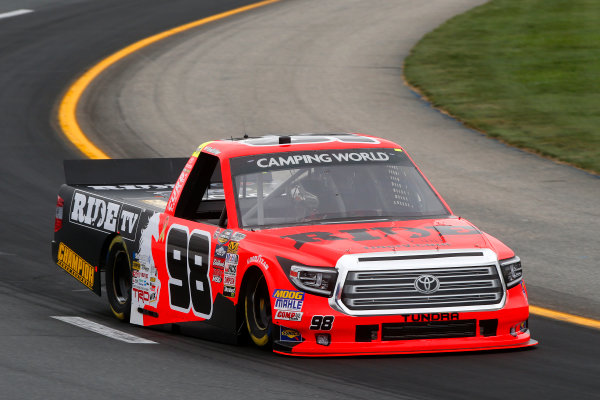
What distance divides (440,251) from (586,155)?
9.47 meters

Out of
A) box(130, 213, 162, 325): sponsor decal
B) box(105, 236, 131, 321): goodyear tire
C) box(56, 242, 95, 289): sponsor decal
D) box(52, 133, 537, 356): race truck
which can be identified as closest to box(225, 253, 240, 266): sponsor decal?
box(52, 133, 537, 356): race truck

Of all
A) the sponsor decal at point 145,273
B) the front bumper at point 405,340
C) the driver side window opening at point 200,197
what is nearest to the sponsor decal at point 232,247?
the front bumper at point 405,340

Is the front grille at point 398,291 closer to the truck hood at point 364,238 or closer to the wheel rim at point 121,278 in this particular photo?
the truck hood at point 364,238

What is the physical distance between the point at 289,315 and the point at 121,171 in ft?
13.9

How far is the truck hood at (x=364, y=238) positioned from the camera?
818 cm

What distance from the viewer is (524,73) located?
23.2m

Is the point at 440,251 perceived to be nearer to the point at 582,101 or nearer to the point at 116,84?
the point at 582,101

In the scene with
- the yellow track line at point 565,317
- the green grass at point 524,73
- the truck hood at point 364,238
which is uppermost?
the truck hood at point 364,238

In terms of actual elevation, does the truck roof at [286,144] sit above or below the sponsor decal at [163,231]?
above

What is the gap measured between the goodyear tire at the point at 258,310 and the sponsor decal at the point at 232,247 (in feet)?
0.89

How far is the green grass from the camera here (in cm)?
1867

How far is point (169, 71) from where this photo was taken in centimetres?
→ 2541

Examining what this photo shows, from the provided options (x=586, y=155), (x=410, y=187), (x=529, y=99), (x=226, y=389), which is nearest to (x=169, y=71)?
(x=529, y=99)

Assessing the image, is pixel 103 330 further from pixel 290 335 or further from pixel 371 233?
pixel 371 233
